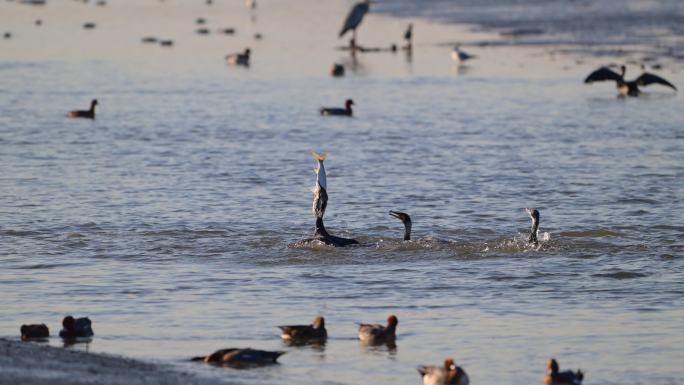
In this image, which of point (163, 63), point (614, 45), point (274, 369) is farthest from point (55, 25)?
point (274, 369)

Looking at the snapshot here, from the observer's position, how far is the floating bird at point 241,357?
11.5 meters

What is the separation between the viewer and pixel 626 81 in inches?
1335

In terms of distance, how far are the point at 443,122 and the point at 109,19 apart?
36.9 m

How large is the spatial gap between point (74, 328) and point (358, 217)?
790cm

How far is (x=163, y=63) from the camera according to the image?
144ft

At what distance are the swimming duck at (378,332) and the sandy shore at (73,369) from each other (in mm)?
1820

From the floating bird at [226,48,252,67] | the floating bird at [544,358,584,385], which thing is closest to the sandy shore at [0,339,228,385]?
the floating bird at [544,358,584,385]

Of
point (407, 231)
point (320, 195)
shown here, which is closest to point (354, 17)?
point (320, 195)

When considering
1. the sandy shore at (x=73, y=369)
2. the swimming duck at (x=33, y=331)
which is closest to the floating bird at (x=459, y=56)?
the swimming duck at (x=33, y=331)

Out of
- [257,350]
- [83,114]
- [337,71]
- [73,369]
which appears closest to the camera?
[73,369]

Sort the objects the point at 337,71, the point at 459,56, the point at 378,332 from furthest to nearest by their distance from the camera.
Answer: the point at 459,56
the point at 337,71
the point at 378,332

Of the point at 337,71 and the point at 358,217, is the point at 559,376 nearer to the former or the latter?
the point at 358,217

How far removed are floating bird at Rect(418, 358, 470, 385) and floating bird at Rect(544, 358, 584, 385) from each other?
0.63 meters

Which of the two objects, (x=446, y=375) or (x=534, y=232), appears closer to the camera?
(x=446, y=375)
